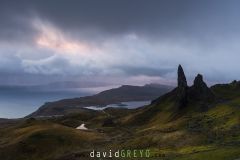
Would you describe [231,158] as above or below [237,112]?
below

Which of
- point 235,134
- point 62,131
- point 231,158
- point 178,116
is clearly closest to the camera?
point 231,158

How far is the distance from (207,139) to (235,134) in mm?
8145

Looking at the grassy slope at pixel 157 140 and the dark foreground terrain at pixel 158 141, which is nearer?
the dark foreground terrain at pixel 158 141

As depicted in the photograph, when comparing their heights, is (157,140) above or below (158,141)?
above

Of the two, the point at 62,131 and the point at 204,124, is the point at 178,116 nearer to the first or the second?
the point at 204,124

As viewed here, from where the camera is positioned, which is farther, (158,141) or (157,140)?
(157,140)

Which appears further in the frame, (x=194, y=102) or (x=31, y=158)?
(x=194, y=102)

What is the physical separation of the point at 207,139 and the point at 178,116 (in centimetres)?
7443

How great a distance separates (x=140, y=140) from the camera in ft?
415

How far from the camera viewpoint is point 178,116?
18788 cm

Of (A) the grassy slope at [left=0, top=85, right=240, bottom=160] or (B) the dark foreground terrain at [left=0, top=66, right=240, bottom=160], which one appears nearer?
(B) the dark foreground terrain at [left=0, top=66, right=240, bottom=160]

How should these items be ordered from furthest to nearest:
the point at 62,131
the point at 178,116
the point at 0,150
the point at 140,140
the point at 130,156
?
the point at 178,116 → the point at 62,131 → the point at 0,150 → the point at 140,140 → the point at 130,156

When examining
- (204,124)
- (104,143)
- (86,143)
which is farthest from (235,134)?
(86,143)

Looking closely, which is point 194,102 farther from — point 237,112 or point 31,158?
point 31,158
